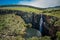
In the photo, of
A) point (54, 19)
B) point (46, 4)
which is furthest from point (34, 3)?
point (54, 19)

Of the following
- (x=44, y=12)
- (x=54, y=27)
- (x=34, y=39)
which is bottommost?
(x=34, y=39)

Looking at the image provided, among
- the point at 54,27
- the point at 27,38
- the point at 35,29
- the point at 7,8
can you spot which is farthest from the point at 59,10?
the point at 7,8

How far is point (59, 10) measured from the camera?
116 inches

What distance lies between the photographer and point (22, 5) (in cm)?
297

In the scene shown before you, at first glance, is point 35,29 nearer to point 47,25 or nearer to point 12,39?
point 47,25

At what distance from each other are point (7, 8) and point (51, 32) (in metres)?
0.97

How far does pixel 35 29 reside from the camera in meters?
2.90

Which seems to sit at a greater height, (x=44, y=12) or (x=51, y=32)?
(x=44, y=12)

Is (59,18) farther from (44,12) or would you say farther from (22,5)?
(22,5)

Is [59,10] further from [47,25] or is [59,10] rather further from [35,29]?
[35,29]

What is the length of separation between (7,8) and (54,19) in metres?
0.94

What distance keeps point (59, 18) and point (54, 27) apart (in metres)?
0.20

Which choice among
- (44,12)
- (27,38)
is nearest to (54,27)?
(44,12)

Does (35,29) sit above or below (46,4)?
below
